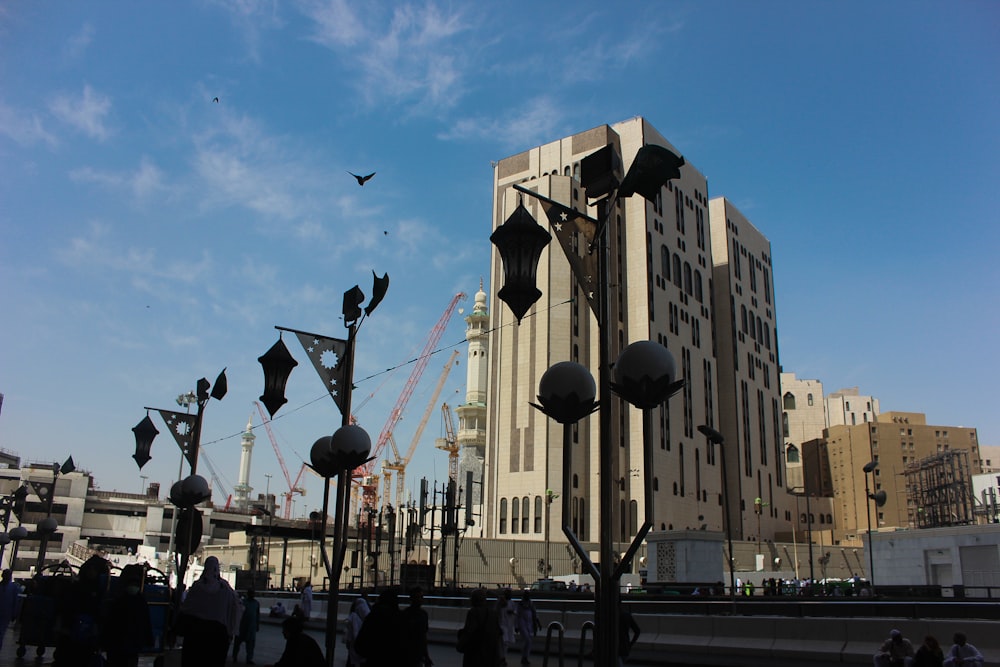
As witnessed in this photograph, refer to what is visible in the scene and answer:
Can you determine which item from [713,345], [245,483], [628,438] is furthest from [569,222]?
[245,483]

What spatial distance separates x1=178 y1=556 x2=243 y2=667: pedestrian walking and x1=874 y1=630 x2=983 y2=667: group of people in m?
8.43

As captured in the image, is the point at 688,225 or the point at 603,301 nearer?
the point at 603,301

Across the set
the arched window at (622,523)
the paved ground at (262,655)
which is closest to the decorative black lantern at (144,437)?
the paved ground at (262,655)

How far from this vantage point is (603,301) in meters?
7.93

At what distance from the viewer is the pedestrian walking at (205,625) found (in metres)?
7.07

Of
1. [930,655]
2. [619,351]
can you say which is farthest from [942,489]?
[930,655]

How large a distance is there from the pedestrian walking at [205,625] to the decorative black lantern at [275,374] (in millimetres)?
4657

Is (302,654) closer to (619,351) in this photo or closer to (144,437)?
(144,437)

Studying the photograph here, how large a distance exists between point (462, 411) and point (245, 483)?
84.7 meters

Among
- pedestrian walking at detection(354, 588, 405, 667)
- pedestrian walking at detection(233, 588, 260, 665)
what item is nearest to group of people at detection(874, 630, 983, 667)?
pedestrian walking at detection(354, 588, 405, 667)

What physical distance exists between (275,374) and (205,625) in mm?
5133

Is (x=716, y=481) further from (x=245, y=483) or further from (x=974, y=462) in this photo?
(x=245, y=483)

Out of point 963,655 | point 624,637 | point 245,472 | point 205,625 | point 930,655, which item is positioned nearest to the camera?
point 205,625

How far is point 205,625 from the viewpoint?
7129 mm
